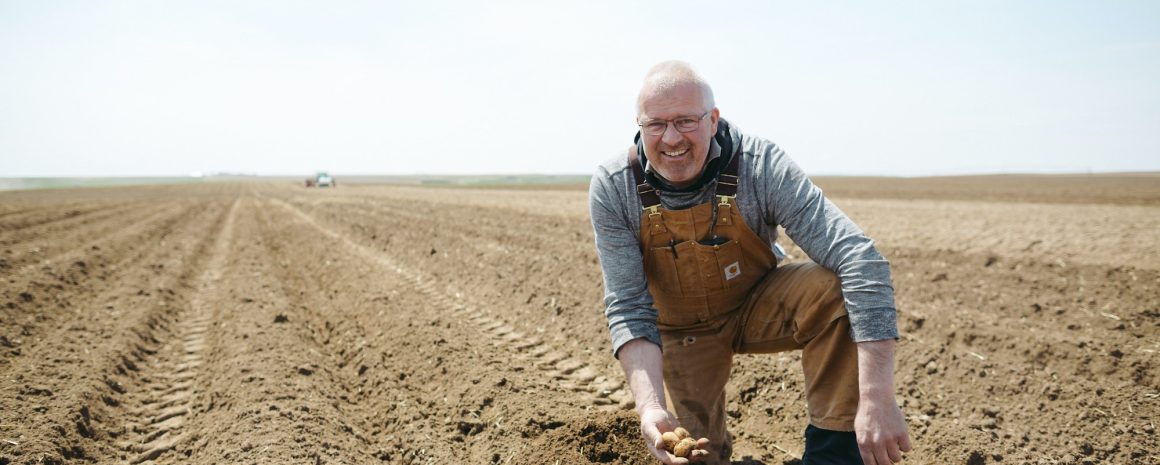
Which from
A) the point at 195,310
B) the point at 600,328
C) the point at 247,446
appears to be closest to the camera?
the point at 247,446

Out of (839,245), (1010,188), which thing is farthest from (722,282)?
(1010,188)

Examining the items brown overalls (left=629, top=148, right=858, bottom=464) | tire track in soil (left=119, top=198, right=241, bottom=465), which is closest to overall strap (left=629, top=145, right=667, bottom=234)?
brown overalls (left=629, top=148, right=858, bottom=464)

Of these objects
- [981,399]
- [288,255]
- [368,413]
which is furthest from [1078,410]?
[288,255]

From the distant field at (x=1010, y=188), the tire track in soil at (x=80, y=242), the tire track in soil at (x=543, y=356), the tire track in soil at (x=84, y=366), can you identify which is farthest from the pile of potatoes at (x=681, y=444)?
the distant field at (x=1010, y=188)

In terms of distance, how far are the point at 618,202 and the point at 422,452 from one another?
1.74 m

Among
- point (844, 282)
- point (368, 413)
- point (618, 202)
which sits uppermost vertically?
point (618, 202)

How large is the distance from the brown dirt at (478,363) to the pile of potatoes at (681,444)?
75 cm

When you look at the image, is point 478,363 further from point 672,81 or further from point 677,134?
point 672,81

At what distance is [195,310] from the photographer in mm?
6754

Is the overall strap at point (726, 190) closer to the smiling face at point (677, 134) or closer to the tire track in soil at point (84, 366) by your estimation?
the smiling face at point (677, 134)

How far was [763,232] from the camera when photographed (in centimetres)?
282

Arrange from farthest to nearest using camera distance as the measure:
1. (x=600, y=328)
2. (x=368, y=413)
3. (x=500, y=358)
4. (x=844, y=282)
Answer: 1. (x=600, y=328)
2. (x=500, y=358)
3. (x=368, y=413)
4. (x=844, y=282)

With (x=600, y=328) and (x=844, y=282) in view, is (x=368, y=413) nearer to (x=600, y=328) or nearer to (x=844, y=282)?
(x=600, y=328)

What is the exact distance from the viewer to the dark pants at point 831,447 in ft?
7.85
